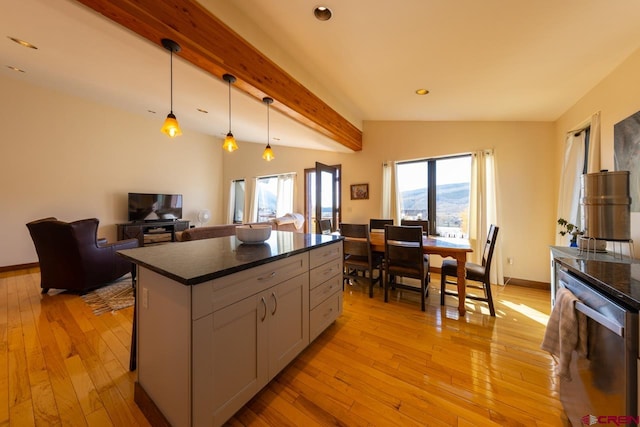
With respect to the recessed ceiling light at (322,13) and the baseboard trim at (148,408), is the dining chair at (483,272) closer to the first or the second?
the recessed ceiling light at (322,13)

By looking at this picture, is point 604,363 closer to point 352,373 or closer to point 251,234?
point 352,373

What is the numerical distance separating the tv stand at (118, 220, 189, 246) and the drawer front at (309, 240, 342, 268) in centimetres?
489

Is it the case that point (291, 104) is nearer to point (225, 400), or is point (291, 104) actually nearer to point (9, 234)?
point (225, 400)

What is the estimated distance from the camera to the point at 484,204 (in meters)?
3.54

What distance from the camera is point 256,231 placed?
1.80 meters

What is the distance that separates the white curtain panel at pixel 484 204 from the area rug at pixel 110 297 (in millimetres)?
4898

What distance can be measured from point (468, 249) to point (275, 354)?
222 centimetres

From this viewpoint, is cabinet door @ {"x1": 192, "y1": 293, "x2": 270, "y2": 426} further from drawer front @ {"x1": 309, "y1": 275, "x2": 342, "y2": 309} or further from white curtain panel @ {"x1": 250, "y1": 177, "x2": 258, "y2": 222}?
white curtain panel @ {"x1": 250, "y1": 177, "x2": 258, "y2": 222}

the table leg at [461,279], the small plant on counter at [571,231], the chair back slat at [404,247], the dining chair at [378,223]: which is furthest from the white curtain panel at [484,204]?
the chair back slat at [404,247]

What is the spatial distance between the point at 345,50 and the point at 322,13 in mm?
503

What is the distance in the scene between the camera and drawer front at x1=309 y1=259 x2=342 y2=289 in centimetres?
187

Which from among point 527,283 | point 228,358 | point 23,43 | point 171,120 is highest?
point 23,43

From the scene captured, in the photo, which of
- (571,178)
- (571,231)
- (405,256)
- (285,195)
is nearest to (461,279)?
(405,256)

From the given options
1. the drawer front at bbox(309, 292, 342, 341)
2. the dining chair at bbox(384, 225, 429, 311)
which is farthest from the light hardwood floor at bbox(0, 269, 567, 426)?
the dining chair at bbox(384, 225, 429, 311)
